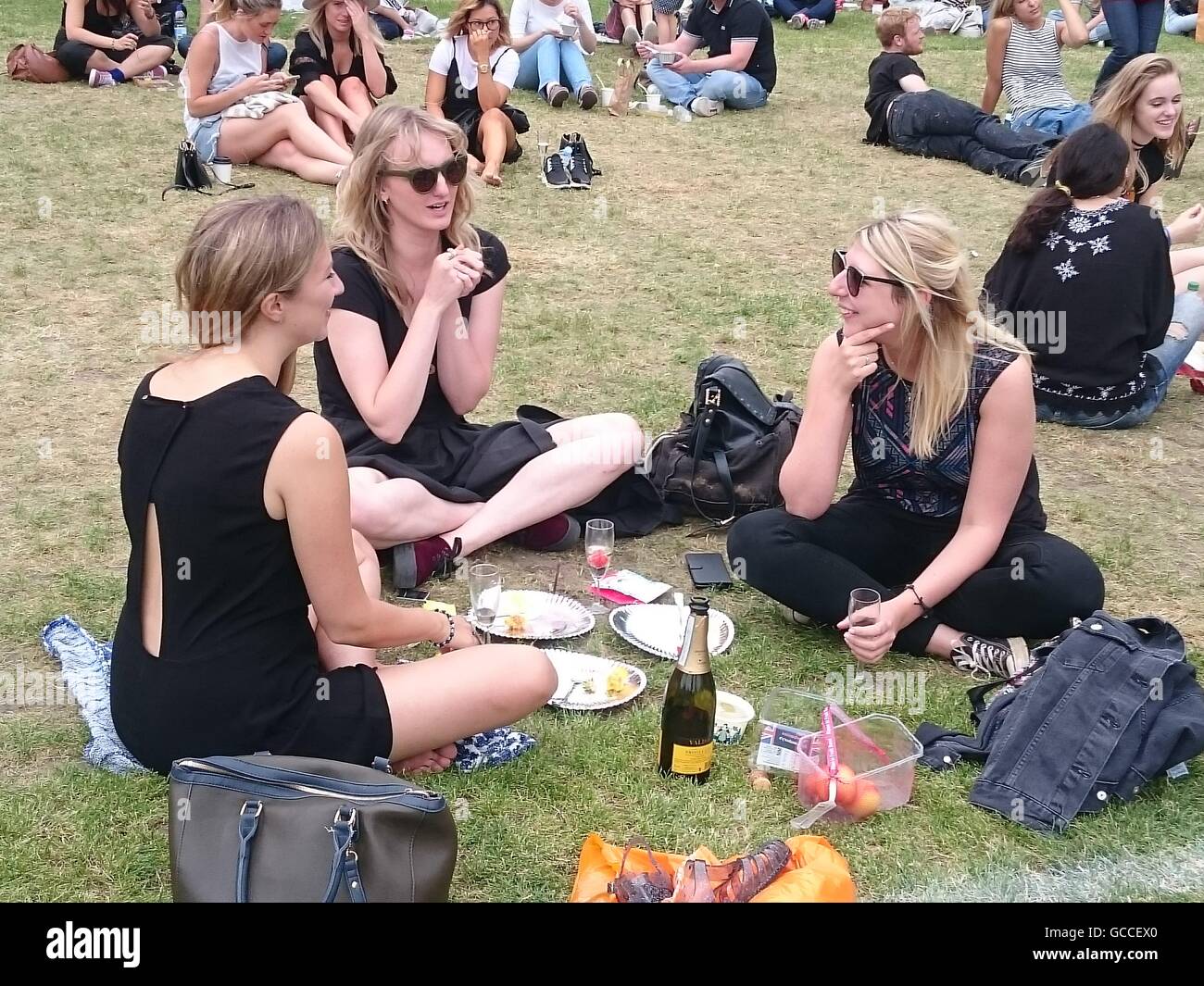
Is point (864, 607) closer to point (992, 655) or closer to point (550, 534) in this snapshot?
point (992, 655)

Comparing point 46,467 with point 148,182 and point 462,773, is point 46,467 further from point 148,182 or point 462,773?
point 148,182

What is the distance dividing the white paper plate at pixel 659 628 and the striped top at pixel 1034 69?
8.26m

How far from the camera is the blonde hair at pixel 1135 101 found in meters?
6.96

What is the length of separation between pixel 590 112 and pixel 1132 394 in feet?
23.2

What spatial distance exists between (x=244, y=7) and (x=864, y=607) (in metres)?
7.55

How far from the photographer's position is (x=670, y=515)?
5.26 m

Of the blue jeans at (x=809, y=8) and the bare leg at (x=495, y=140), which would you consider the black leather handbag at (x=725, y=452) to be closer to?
the bare leg at (x=495, y=140)

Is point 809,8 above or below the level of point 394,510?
above

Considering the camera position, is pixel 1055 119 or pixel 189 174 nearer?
pixel 189 174

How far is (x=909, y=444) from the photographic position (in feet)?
14.0

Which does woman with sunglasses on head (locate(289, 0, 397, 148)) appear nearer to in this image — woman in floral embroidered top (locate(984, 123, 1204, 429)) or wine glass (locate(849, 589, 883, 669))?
woman in floral embroidered top (locate(984, 123, 1204, 429))

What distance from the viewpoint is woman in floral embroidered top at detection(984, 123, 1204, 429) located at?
5.88 metres

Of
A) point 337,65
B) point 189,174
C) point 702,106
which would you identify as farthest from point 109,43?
point 702,106

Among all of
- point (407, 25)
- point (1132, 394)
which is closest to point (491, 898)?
point (1132, 394)
